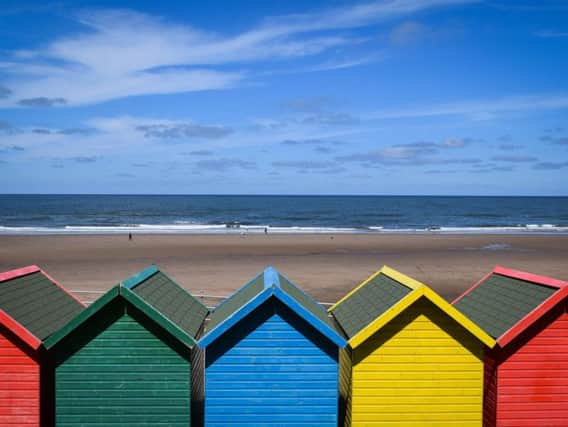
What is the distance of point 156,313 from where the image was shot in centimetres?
702

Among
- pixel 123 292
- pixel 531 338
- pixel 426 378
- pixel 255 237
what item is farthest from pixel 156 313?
pixel 255 237

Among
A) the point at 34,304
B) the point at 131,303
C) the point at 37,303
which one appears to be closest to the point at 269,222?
the point at 37,303

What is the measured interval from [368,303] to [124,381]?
401 cm

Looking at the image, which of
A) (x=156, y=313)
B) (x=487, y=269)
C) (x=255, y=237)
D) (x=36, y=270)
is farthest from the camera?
(x=255, y=237)

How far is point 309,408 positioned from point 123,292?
10.0 ft

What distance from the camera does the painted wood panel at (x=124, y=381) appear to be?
23.5ft

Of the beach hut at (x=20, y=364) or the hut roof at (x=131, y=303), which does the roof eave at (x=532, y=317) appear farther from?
the beach hut at (x=20, y=364)

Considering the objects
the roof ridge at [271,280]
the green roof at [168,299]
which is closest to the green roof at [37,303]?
the green roof at [168,299]

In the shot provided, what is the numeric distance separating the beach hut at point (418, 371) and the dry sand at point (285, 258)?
12.3m

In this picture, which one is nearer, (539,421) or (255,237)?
(539,421)

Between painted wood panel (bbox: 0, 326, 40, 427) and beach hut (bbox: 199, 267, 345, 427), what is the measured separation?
2.34 meters

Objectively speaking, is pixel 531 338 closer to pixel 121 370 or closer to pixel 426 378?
pixel 426 378

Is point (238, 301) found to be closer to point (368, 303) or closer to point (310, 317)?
point (310, 317)

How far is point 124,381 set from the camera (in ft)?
23.6
